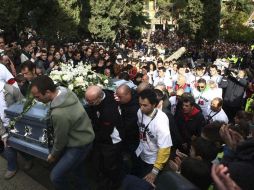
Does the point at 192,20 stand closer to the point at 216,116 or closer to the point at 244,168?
the point at 216,116

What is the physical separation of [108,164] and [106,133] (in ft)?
1.29

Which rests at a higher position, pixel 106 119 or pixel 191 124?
pixel 106 119

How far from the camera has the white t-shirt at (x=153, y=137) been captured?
3787 millimetres

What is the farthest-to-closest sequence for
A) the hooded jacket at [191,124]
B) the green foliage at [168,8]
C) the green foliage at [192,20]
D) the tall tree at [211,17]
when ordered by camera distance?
the green foliage at [168,8] < the green foliage at [192,20] < the tall tree at [211,17] < the hooded jacket at [191,124]

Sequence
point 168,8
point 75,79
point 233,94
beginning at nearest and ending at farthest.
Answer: point 75,79, point 233,94, point 168,8

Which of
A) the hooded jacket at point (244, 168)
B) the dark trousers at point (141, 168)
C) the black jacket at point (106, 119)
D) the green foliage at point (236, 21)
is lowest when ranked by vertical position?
the green foliage at point (236, 21)

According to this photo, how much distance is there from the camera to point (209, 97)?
21.6 feet

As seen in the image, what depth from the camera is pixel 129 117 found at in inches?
179

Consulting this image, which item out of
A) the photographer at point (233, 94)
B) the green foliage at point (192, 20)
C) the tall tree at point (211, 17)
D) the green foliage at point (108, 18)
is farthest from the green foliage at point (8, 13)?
the tall tree at point (211, 17)

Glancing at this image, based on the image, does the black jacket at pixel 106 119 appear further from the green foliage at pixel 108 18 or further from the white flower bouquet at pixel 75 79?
the green foliage at pixel 108 18

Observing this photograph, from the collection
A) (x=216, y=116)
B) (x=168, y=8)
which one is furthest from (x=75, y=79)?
(x=168, y=8)

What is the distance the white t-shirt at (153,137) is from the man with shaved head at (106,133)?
11.6 inches

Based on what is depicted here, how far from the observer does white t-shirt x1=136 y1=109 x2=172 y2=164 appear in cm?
379

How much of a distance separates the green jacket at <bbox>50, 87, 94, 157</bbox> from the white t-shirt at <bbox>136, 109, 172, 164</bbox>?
0.60 m
